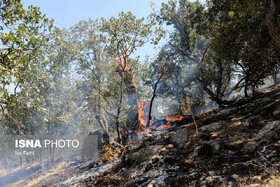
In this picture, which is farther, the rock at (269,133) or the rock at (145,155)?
the rock at (145,155)

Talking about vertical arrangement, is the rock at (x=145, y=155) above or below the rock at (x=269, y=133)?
below

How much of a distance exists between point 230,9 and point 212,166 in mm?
7612

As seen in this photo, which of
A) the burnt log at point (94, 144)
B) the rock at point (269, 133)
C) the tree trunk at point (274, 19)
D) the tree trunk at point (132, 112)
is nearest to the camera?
the rock at point (269, 133)

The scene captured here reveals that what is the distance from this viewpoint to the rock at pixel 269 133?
470cm

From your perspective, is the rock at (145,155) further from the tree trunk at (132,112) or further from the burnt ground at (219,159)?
the tree trunk at (132,112)

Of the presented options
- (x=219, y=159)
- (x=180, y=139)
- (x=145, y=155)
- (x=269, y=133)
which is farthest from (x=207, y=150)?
(x=145, y=155)

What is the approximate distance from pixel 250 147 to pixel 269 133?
2.50 ft

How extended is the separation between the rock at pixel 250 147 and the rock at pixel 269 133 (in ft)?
0.79

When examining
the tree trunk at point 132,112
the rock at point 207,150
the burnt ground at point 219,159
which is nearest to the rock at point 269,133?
the burnt ground at point 219,159

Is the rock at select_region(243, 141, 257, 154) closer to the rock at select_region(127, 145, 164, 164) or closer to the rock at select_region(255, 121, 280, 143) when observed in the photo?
the rock at select_region(255, 121, 280, 143)

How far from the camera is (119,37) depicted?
29.5 ft

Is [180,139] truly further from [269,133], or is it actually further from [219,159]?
[269,133]

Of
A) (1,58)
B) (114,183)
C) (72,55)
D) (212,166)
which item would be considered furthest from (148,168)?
(72,55)

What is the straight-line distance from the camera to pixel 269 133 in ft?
15.9
